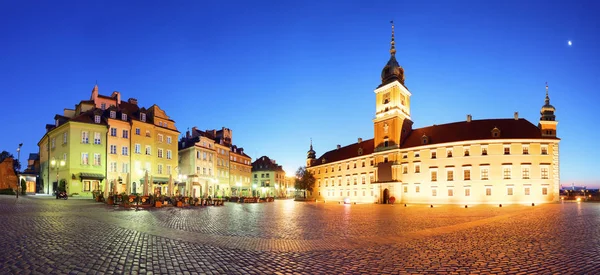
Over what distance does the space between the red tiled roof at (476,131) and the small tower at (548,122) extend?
2.76ft

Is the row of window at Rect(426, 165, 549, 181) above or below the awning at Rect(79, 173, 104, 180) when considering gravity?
below

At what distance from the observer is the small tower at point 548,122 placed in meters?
53.5

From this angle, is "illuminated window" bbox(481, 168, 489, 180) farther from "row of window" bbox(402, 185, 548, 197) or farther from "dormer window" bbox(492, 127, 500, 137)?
"dormer window" bbox(492, 127, 500, 137)

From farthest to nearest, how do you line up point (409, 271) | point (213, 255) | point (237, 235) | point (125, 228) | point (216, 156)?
point (216, 156) → point (125, 228) → point (237, 235) → point (213, 255) → point (409, 271)

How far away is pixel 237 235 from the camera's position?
1361cm

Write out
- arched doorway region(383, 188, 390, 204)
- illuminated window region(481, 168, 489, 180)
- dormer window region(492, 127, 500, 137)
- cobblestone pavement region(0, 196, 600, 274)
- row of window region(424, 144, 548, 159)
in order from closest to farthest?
cobblestone pavement region(0, 196, 600, 274) < row of window region(424, 144, 548, 159) < illuminated window region(481, 168, 489, 180) < dormer window region(492, 127, 500, 137) < arched doorway region(383, 188, 390, 204)

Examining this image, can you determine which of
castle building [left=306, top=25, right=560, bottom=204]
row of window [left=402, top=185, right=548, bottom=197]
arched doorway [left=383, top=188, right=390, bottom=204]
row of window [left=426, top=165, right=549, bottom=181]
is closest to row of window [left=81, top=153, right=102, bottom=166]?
castle building [left=306, top=25, right=560, bottom=204]

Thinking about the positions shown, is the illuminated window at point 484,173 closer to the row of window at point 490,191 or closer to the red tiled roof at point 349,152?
the row of window at point 490,191

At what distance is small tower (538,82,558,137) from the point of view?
53516 mm

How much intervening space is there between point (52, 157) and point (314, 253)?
5766cm

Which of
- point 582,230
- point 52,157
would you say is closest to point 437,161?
point 582,230

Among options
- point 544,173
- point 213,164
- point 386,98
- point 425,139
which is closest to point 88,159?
point 213,164

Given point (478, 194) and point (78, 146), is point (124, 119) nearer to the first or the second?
point (78, 146)

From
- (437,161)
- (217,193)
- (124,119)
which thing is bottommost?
(217,193)
